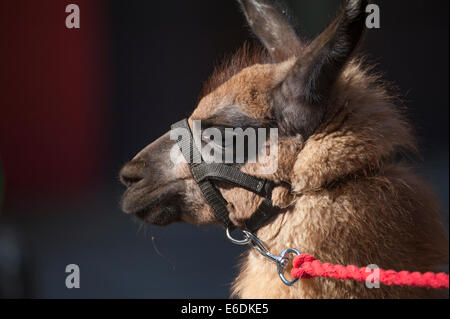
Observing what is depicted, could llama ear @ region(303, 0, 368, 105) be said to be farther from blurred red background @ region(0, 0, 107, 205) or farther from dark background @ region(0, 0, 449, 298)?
blurred red background @ region(0, 0, 107, 205)

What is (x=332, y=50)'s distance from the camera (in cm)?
140

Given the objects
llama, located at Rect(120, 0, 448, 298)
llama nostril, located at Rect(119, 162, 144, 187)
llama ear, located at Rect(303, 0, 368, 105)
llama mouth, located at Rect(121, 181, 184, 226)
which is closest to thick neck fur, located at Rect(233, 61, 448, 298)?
llama, located at Rect(120, 0, 448, 298)

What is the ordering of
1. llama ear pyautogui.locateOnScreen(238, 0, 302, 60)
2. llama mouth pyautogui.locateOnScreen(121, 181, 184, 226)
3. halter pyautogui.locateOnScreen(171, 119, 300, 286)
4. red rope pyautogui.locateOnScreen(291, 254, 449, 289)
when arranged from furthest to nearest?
1. llama ear pyautogui.locateOnScreen(238, 0, 302, 60)
2. llama mouth pyautogui.locateOnScreen(121, 181, 184, 226)
3. halter pyautogui.locateOnScreen(171, 119, 300, 286)
4. red rope pyautogui.locateOnScreen(291, 254, 449, 289)

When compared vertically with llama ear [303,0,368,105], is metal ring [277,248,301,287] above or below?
below

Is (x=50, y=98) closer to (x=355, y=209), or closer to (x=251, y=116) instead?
(x=251, y=116)

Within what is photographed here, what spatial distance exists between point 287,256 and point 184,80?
3923 mm

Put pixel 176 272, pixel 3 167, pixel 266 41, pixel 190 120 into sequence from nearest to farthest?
1. pixel 190 120
2. pixel 266 41
3. pixel 176 272
4. pixel 3 167

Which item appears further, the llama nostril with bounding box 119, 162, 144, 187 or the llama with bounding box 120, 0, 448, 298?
the llama nostril with bounding box 119, 162, 144, 187

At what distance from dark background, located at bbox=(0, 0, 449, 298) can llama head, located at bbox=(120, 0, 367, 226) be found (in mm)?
2439

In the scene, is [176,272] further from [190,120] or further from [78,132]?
[190,120]

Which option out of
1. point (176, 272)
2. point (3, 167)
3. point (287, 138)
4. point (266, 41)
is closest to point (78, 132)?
point (3, 167)

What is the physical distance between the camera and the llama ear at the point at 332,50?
1.33 metres

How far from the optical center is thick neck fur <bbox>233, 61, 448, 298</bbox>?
153 centimetres

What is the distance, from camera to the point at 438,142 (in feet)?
17.7
